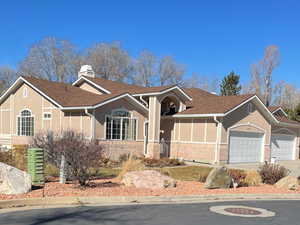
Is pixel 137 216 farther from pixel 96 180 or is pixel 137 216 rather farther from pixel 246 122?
pixel 246 122

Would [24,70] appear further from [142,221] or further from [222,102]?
[142,221]

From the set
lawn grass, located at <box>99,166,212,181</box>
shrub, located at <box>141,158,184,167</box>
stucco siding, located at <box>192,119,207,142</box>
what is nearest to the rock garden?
lawn grass, located at <box>99,166,212,181</box>

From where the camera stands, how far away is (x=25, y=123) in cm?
2402

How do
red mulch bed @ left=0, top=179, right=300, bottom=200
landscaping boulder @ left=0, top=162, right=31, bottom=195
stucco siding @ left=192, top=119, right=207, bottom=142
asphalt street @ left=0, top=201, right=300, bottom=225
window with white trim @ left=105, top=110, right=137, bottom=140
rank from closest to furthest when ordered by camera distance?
asphalt street @ left=0, top=201, right=300, bottom=225, landscaping boulder @ left=0, top=162, right=31, bottom=195, red mulch bed @ left=0, top=179, right=300, bottom=200, window with white trim @ left=105, top=110, right=137, bottom=140, stucco siding @ left=192, top=119, right=207, bottom=142

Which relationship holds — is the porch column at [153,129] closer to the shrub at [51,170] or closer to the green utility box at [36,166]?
the shrub at [51,170]

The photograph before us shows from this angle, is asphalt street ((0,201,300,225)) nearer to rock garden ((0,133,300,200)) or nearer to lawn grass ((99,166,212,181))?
rock garden ((0,133,300,200))

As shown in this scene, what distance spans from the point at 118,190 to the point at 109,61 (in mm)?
39062

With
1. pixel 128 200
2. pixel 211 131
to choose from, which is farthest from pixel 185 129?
pixel 128 200

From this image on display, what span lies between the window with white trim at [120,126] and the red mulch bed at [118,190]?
8.56m

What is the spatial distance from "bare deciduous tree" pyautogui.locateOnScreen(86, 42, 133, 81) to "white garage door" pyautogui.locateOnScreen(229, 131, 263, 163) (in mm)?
A: 28494

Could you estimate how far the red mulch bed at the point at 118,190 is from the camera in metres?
9.13

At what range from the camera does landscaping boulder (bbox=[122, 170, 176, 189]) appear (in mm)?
10805

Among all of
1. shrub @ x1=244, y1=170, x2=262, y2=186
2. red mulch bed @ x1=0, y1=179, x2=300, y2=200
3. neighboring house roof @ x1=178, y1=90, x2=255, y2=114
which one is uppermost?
neighboring house roof @ x1=178, y1=90, x2=255, y2=114

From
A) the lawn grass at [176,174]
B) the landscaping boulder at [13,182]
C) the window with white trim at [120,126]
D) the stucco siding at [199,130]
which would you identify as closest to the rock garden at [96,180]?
the landscaping boulder at [13,182]
